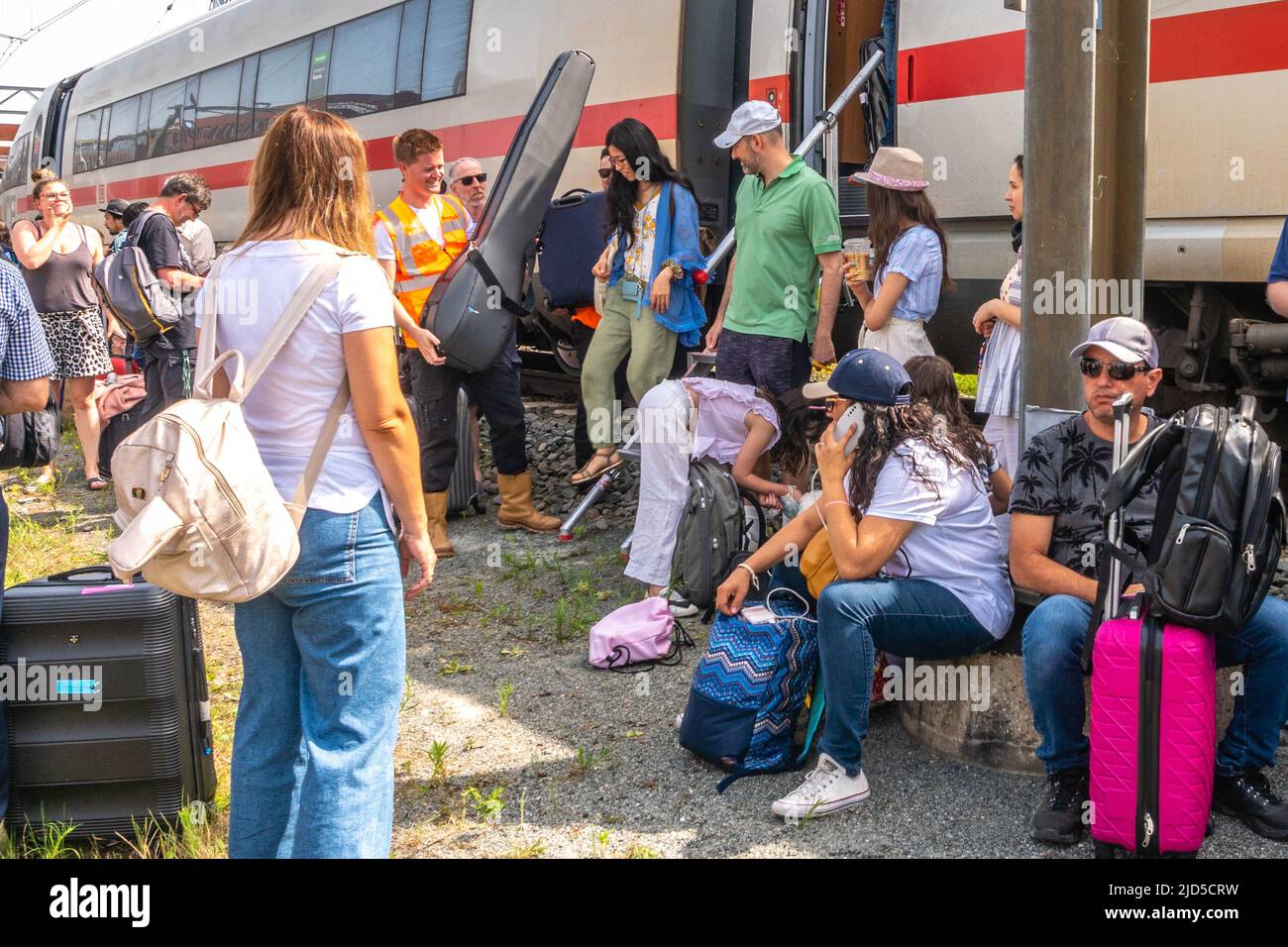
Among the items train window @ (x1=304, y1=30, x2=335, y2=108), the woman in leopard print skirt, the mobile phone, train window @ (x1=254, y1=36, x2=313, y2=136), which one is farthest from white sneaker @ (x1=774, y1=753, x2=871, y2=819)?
train window @ (x1=254, y1=36, x2=313, y2=136)

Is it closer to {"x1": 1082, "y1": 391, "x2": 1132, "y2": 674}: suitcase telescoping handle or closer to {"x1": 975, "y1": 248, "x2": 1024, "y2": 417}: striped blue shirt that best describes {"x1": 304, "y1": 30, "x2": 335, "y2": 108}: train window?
{"x1": 975, "y1": 248, "x2": 1024, "y2": 417}: striped blue shirt

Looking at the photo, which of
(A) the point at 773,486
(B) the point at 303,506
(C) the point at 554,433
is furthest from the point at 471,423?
(B) the point at 303,506

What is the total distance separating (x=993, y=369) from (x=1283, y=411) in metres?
1.99

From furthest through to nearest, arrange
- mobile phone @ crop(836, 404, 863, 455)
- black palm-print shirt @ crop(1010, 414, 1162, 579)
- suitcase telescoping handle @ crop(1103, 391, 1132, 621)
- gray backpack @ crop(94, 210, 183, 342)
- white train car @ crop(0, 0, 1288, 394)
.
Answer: gray backpack @ crop(94, 210, 183, 342), white train car @ crop(0, 0, 1288, 394), mobile phone @ crop(836, 404, 863, 455), black palm-print shirt @ crop(1010, 414, 1162, 579), suitcase telescoping handle @ crop(1103, 391, 1132, 621)

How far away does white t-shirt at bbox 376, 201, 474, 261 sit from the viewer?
20.6 ft

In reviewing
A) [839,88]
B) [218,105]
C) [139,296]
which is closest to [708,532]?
[139,296]

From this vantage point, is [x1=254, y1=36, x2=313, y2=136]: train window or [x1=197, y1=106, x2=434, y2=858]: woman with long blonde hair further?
[x1=254, y1=36, x2=313, y2=136]: train window

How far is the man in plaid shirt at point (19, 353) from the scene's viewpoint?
350 cm

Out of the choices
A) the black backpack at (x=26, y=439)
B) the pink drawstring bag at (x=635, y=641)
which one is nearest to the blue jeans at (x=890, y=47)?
the pink drawstring bag at (x=635, y=641)

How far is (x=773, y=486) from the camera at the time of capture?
5102mm

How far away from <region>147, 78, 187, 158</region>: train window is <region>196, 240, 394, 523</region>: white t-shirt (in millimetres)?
13897

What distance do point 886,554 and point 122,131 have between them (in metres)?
16.4
